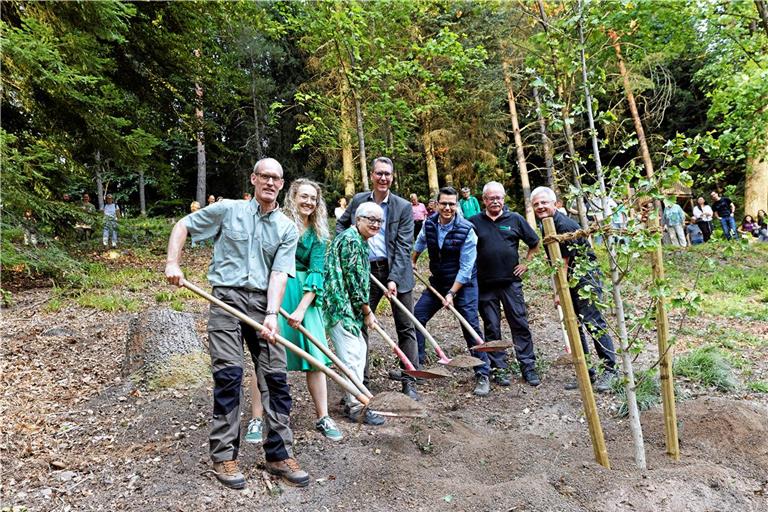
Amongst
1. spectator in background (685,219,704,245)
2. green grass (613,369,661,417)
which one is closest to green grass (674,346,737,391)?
green grass (613,369,661,417)

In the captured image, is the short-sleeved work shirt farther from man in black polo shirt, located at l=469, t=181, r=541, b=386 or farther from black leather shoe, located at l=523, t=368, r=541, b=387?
black leather shoe, located at l=523, t=368, r=541, b=387

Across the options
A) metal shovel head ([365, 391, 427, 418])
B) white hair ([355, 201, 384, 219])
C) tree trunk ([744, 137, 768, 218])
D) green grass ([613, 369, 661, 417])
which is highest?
tree trunk ([744, 137, 768, 218])

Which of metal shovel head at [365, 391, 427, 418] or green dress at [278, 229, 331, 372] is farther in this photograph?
green dress at [278, 229, 331, 372]

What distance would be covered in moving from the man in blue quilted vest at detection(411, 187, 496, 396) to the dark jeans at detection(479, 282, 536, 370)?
0.13 m

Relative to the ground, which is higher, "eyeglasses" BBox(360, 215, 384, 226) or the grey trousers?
"eyeglasses" BBox(360, 215, 384, 226)

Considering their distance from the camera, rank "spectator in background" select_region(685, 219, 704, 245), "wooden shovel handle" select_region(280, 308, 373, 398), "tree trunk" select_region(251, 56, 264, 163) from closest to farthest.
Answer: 1. "wooden shovel handle" select_region(280, 308, 373, 398)
2. "spectator in background" select_region(685, 219, 704, 245)
3. "tree trunk" select_region(251, 56, 264, 163)

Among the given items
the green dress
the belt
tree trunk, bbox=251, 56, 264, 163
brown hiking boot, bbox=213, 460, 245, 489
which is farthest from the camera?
tree trunk, bbox=251, 56, 264, 163

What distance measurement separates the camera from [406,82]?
1391 cm

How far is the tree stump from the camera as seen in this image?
4.43 meters

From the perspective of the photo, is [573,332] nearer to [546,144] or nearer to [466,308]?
[466,308]

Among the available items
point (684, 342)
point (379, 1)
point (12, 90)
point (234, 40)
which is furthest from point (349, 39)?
point (234, 40)

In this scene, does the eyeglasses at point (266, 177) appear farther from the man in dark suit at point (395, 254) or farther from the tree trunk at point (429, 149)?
the tree trunk at point (429, 149)

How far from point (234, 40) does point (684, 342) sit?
19.3 m

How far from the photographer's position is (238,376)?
2.90 m
